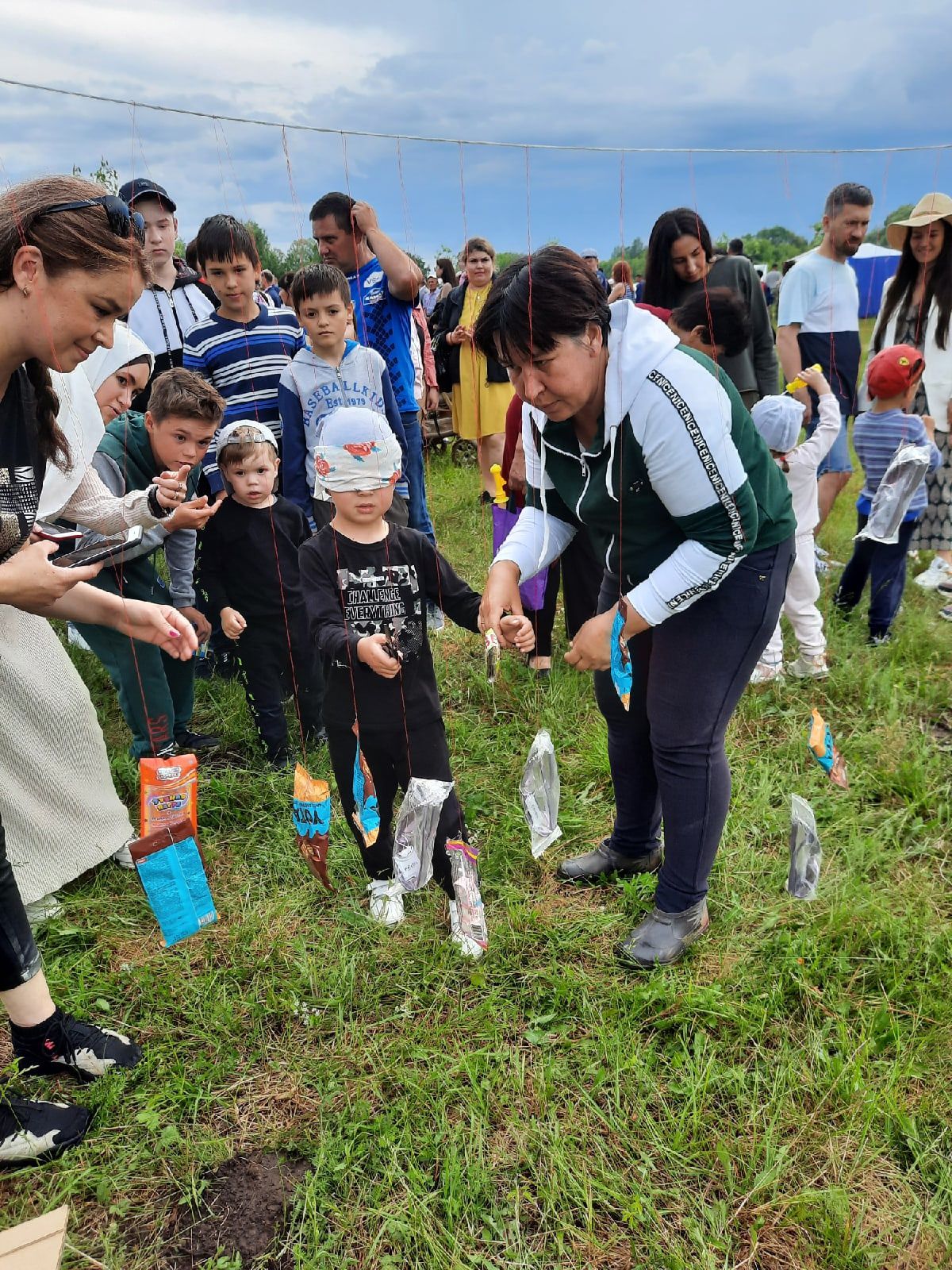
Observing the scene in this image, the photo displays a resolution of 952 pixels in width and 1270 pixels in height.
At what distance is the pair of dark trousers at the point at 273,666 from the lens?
10.4ft

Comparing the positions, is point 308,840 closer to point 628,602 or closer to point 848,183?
point 628,602

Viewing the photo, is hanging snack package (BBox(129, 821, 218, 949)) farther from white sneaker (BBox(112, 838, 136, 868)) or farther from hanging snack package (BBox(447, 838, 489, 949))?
white sneaker (BBox(112, 838, 136, 868))

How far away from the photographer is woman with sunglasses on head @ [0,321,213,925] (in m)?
2.15

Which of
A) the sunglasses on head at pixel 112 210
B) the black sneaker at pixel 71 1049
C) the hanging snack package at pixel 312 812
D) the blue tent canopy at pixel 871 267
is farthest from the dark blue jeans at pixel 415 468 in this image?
the blue tent canopy at pixel 871 267

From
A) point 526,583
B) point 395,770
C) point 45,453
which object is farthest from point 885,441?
point 45,453

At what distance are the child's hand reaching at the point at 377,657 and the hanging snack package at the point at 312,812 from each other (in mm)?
293

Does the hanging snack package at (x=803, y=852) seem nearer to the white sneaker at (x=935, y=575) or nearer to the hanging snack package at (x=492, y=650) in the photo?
the hanging snack package at (x=492, y=650)

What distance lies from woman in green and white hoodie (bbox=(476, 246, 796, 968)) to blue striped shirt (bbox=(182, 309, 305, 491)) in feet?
5.85

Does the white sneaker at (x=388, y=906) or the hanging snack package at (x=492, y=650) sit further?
the white sneaker at (x=388, y=906)

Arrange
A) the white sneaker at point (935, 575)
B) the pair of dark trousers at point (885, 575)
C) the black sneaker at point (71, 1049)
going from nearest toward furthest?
1. the black sneaker at point (71, 1049)
2. the pair of dark trousers at point (885, 575)
3. the white sneaker at point (935, 575)

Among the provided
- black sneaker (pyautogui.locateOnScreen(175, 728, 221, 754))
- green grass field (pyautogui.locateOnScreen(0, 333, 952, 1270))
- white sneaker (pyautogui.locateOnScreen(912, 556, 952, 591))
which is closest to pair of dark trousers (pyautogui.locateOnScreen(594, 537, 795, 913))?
green grass field (pyautogui.locateOnScreen(0, 333, 952, 1270))

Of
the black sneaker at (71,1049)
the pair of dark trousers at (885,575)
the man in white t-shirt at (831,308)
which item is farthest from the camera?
the man in white t-shirt at (831,308)

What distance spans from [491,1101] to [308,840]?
731mm

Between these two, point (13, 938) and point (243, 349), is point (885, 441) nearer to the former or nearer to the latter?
point (243, 349)
